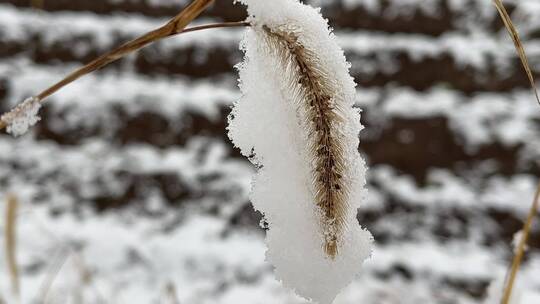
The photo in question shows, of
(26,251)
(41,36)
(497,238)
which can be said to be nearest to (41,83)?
(41,36)

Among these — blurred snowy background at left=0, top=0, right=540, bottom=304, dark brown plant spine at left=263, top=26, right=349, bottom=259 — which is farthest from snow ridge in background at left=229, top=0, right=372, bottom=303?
blurred snowy background at left=0, top=0, right=540, bottom=304

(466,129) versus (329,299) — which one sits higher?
(466,129)

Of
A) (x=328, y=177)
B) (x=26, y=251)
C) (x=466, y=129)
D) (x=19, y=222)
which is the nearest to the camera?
(x=328, y=177)

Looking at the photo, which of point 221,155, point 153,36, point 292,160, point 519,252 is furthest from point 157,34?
point 221,155

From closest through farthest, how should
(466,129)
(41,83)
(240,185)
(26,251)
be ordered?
(26,251), (240,185), (466,129), (41,83)

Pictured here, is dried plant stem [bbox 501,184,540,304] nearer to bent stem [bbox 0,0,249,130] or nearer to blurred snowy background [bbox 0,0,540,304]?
bent stem [bbox 0,0,249,130]

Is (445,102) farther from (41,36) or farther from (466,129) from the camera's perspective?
(41,36)
